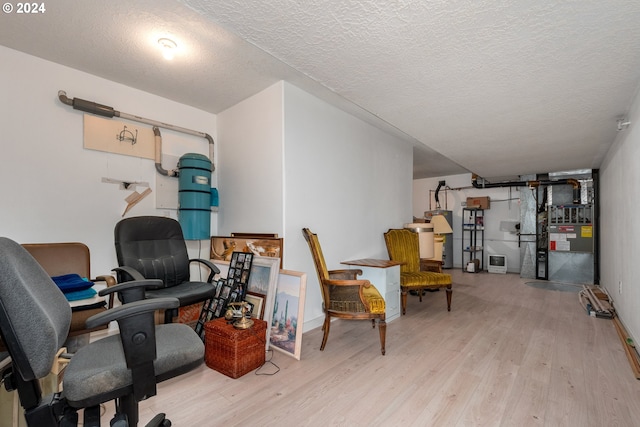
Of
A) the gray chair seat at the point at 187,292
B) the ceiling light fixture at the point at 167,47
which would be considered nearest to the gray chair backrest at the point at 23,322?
the gray chair seat at the point at 187,292

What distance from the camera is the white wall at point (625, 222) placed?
2.67 meters

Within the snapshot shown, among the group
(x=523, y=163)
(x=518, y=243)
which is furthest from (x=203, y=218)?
(x=518, y=243)

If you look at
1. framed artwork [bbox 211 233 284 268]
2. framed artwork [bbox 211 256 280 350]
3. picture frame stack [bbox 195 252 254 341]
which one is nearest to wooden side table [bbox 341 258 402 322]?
framed artwork [bbox 211 233 284 268]

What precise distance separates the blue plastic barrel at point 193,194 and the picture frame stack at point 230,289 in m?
0.66

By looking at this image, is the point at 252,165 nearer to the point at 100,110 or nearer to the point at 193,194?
the point at 193,194

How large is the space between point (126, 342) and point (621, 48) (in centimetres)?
330

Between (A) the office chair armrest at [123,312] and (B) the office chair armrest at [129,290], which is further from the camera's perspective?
(B) the office chair armrest at [129,290]

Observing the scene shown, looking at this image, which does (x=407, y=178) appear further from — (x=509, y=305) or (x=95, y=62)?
(x=95, y=62)

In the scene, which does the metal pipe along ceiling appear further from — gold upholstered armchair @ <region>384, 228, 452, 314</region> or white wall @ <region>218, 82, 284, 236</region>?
gold upholstered armchair @ <region>384, 228, 452, 314</region>

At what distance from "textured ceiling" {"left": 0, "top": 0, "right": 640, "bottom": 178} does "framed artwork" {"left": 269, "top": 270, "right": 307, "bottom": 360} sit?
Answer: 1.82m

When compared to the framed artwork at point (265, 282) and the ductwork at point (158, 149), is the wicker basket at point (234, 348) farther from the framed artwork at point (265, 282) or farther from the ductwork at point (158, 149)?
the ductwork at point (158, 149)

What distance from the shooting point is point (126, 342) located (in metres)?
1.10

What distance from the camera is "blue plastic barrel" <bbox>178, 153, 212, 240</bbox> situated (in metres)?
3.15

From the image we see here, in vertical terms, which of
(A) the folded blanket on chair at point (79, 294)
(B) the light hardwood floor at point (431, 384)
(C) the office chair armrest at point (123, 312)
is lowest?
(B) the light hardwood floor at point (431, 384)
